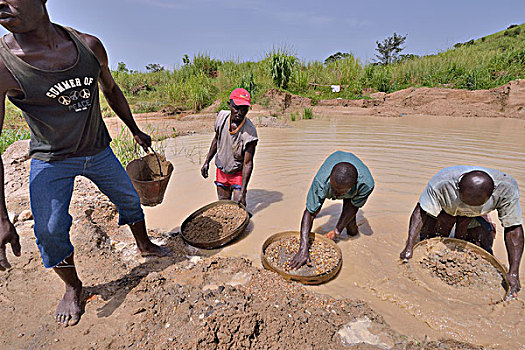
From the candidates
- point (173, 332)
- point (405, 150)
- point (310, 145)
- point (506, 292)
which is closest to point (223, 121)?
point (173, 332)

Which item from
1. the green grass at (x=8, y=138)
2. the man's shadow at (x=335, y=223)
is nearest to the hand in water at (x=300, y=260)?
the man's shadow at (x=335, y=223)

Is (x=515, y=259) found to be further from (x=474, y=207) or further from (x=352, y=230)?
(x=352, y=230)

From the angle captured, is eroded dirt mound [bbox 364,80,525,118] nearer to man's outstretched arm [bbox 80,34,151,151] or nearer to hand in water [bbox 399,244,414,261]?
hand in water [bbox 399,244,414,261]

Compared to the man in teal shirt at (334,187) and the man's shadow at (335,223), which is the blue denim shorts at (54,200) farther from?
the man's shadow at (335,223)

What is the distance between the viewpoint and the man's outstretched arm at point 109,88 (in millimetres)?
1729

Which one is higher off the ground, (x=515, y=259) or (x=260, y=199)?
(x=515, y=259)

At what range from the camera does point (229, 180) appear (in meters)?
3.25

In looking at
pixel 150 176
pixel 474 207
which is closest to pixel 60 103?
pixel 150 176

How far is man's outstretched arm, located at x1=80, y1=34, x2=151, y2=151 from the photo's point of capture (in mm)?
1729

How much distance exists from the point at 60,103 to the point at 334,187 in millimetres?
1802

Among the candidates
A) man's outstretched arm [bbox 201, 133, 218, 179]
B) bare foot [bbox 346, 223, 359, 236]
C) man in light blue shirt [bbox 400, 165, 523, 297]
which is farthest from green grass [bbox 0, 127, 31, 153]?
man in light blue shirt [bbox 400, 165, 523, 297]

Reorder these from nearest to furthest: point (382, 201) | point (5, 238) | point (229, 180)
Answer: point (5, 238)
point (229, 180)
point (382, 201)

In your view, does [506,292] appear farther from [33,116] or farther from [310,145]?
[310,145]

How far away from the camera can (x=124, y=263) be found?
2.33 metres
